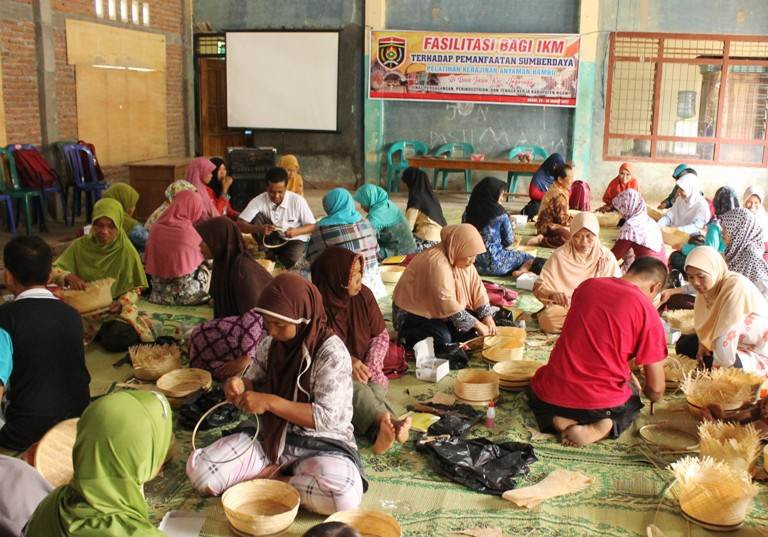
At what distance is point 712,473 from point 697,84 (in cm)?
946

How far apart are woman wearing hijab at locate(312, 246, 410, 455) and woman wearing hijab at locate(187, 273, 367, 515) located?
1.30 ft

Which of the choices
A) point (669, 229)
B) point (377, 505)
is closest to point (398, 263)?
point (669, 229)

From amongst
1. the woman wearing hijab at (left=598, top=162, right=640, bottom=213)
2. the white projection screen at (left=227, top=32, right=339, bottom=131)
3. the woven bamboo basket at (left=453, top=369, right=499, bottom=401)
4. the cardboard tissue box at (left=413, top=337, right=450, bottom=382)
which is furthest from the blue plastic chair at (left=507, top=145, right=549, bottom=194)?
the woven bamboo basket at (left=453, top=369, right=499, bottom=401)

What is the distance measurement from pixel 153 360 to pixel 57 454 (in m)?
1.26

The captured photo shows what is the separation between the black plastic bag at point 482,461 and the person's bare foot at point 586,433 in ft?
0.68

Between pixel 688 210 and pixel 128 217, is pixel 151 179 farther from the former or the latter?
pixel 688 210

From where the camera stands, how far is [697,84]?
1115cm

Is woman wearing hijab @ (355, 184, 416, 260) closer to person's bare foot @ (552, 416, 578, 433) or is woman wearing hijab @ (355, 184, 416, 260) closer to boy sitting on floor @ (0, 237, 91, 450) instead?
person's bare foot @ (552, 416, 578, 433)

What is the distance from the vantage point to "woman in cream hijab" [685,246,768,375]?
372 centimetres

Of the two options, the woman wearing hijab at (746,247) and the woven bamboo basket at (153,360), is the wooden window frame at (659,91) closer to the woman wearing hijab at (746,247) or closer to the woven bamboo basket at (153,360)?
the woman wearing hijab at (746,247)

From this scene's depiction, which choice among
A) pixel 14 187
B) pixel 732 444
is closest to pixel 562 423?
pixel 732 444

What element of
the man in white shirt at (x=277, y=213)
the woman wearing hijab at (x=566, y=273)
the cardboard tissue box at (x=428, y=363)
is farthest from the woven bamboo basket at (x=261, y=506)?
the man in white shirt at (x=277, y=213)

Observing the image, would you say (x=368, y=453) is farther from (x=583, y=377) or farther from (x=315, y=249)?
(x=315, y=249)

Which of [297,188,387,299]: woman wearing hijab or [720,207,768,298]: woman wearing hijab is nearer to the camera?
[720,207,768,298]: woman wearing hijab
